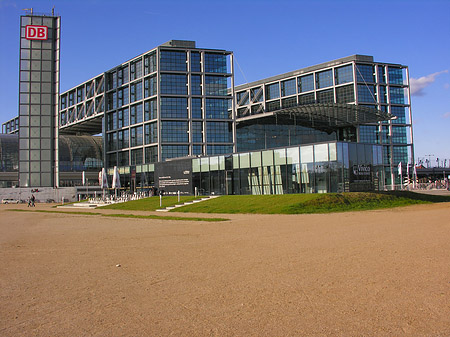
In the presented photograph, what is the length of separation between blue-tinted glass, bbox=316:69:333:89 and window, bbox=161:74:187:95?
39593 millimetres

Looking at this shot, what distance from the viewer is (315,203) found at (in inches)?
1296

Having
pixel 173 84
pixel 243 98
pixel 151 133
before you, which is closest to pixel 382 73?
pixel 243 98

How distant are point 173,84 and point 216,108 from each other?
11.8 meters

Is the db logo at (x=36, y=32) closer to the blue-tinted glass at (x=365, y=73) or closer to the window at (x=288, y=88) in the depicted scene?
the window at (x=288, y=88)

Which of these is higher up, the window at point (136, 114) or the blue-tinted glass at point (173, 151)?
the window at point (136, 114)

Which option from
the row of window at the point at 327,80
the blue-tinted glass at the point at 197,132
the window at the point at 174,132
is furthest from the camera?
the row of window at the point at 327,80

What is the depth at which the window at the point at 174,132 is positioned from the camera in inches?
3681

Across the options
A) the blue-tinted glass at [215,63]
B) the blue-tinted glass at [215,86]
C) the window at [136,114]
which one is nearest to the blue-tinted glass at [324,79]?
the blue-tinted glass at [215,63]

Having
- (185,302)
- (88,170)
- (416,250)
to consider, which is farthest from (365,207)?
(88,170)

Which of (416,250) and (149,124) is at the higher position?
(149,124)

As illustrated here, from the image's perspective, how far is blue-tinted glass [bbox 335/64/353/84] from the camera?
106m

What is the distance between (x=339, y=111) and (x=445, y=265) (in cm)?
6237

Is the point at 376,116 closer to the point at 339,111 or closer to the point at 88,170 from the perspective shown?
the point at 339,111

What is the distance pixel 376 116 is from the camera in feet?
229
